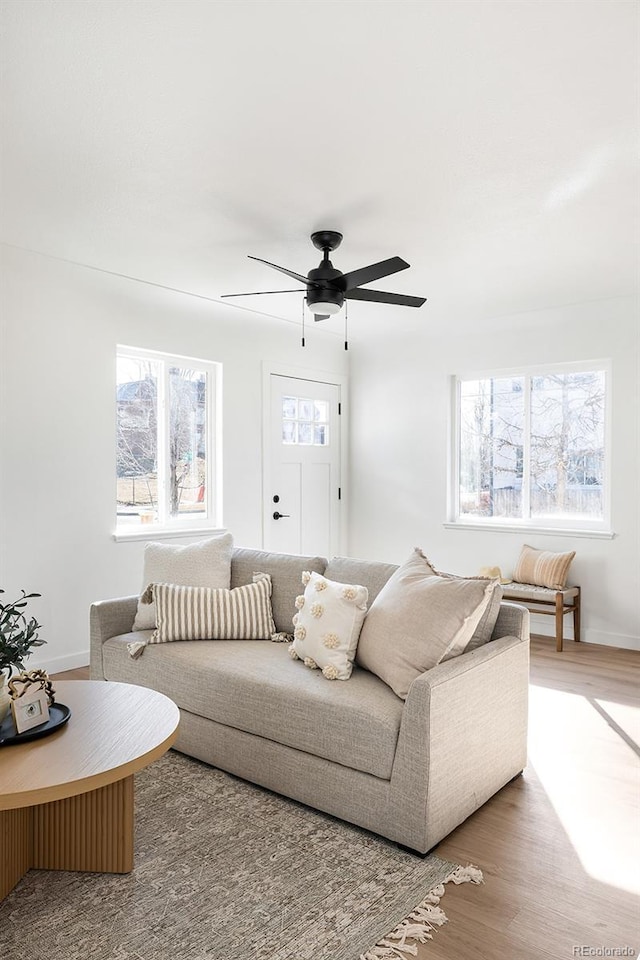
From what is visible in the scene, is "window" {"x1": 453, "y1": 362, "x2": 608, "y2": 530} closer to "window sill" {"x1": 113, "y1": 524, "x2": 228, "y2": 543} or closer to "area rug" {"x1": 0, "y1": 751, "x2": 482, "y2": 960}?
"window sill" {"x1": 113, "y1": 524, "x2": 228, "y2": 543}

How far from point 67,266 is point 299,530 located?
289 cm

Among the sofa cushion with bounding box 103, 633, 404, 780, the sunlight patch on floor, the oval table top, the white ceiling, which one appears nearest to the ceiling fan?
the white ceiling

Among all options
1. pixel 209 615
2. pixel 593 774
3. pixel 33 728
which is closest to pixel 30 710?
pixel 33 728

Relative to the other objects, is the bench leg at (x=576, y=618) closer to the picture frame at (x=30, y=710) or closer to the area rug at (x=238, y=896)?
the area rug at (x=238, y=896)

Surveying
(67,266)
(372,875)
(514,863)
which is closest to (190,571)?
(372,875)

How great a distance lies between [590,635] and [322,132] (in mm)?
4003

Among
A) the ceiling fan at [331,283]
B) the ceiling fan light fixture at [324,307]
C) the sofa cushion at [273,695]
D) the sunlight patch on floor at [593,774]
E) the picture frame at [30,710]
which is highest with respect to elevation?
the ceiling fan at [331,283]

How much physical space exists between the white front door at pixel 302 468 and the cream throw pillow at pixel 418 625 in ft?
10.3

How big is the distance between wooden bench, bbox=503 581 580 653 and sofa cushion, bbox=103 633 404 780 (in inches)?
99.0

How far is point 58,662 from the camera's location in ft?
13.3

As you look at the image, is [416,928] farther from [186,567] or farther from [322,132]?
[322,132]

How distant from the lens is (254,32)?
1.92m

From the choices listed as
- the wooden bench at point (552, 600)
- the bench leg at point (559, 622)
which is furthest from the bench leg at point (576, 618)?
the bench leg at point (559, 622)

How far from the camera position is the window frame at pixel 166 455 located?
4633mm
